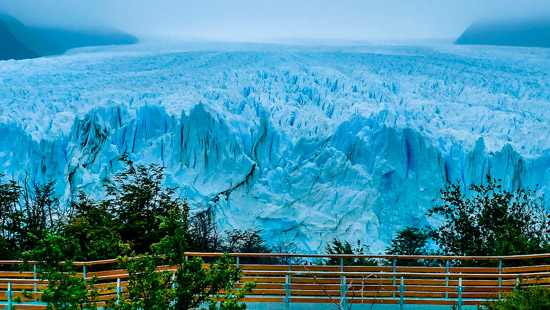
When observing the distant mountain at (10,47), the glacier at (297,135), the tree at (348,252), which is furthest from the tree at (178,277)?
the distant mountain at (10,47)

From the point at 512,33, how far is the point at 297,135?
13361 millimetres

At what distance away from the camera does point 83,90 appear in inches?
725

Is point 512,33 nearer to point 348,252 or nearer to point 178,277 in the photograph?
point 348,252

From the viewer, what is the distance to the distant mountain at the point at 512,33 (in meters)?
22.3

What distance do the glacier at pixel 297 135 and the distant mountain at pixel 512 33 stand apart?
3770mm

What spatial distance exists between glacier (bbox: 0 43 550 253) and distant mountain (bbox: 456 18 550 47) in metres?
3.77

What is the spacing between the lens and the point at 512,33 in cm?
2281

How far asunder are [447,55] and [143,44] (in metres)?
14.3

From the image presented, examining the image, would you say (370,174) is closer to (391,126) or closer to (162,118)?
(391,126)

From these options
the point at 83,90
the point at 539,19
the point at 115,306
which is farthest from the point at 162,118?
the point at 539,19

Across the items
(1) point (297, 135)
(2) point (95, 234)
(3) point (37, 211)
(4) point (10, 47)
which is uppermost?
(4) point (10, 47)

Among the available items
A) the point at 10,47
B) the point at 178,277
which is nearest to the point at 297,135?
the point at 178,277

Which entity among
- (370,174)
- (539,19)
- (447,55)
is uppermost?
(539,19)

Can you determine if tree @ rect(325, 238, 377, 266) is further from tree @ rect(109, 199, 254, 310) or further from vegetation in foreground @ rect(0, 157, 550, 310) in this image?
tree @ rect(109, 199, 254, 310)
